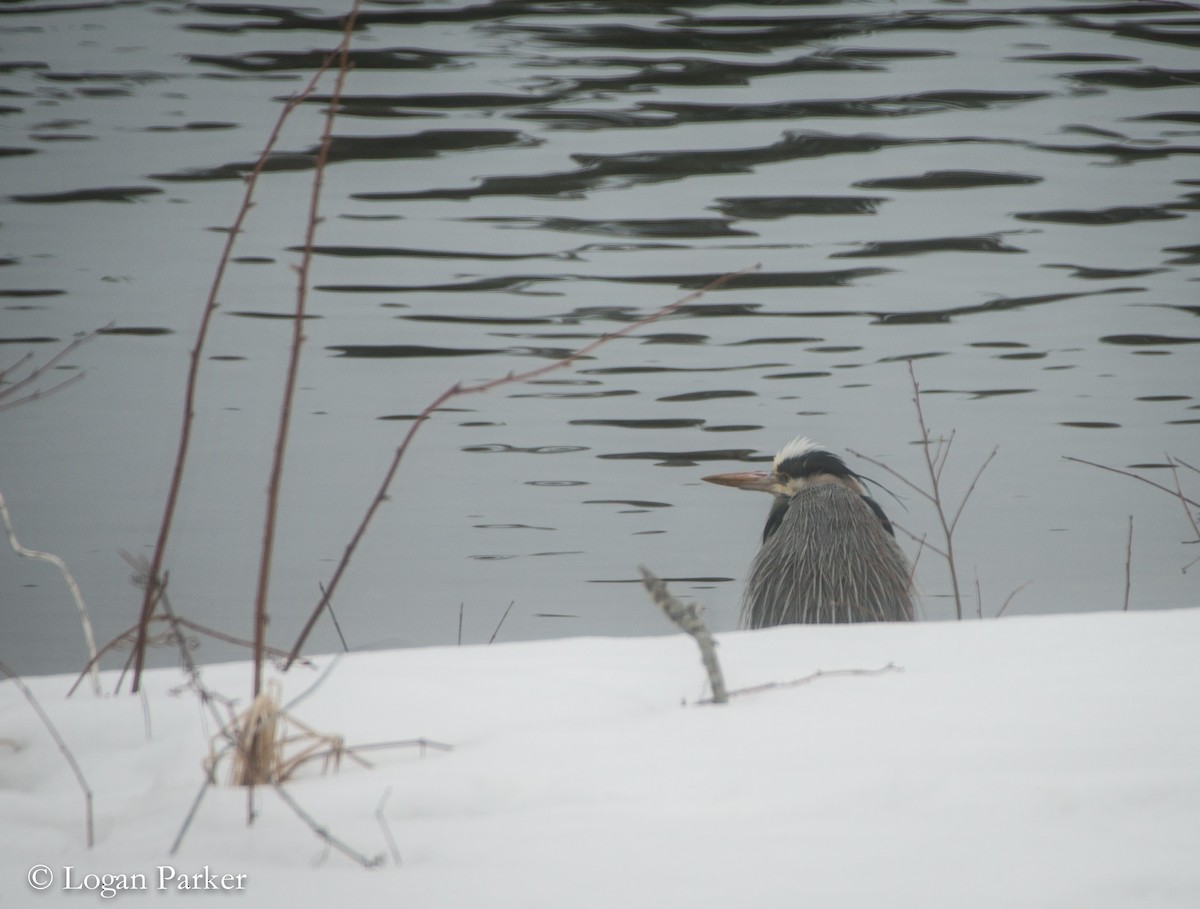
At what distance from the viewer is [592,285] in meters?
7.66

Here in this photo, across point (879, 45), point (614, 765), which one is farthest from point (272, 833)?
point (879, 45)

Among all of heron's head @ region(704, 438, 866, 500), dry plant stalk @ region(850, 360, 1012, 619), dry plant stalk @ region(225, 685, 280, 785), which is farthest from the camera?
heron's head @ region(704, 438, 866, 500)

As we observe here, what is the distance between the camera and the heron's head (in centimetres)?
504

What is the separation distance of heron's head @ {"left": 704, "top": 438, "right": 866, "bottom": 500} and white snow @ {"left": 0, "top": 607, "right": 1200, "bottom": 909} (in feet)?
9.54

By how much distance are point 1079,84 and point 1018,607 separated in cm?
320

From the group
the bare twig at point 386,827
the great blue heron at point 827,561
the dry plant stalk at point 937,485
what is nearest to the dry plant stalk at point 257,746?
the bare twig at point 386,827

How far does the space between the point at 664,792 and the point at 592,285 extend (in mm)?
6333

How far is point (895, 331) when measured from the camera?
7719 millimetres

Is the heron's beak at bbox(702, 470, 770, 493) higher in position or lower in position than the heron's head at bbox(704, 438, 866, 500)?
lower

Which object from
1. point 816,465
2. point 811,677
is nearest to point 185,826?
point 811,677

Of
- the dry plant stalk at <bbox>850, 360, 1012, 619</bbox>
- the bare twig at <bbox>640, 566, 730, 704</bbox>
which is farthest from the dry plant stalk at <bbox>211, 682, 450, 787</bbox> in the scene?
the dry plant stalk at <bbox>850, 360, 1012, 619</bbox>

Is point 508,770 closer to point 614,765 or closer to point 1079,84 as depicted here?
point 614,765

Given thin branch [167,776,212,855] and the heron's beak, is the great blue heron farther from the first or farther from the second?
thin branch [167,776,212,855]

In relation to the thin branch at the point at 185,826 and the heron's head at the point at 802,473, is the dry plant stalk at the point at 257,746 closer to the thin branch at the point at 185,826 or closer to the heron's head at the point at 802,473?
the thin branch at the point at 185,826
